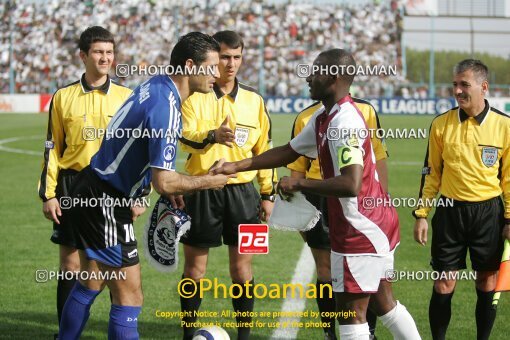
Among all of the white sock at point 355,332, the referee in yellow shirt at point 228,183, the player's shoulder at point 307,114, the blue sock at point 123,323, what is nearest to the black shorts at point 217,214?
the referee in yellow shirt at point 228,183

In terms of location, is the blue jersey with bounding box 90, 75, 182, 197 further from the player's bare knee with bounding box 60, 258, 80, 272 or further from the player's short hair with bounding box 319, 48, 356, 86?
the player's bare knee with bounding box 60, 258, 80, 272

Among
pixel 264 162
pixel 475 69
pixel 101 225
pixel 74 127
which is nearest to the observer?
pixel 101 225

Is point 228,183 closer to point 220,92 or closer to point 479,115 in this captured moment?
point 220,92

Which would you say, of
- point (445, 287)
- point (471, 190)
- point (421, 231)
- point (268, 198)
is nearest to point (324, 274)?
point (268, 198)

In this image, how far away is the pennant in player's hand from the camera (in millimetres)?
5172

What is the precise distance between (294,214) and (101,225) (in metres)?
1.28

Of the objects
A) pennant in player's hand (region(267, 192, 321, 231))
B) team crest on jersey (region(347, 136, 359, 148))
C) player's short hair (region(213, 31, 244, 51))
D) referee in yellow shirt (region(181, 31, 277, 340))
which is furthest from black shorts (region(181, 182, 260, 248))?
team crest on jersey (region(347, 136, 359, 148))

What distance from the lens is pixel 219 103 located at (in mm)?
6594

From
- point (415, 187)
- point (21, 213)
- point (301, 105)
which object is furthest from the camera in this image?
point (301, 105)

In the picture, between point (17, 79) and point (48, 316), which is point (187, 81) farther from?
point (17, 79)

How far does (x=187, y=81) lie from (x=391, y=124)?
75.7 feet

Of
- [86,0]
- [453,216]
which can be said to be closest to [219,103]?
[453,216]

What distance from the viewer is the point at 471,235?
20.2ft

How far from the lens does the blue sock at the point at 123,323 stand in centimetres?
530
